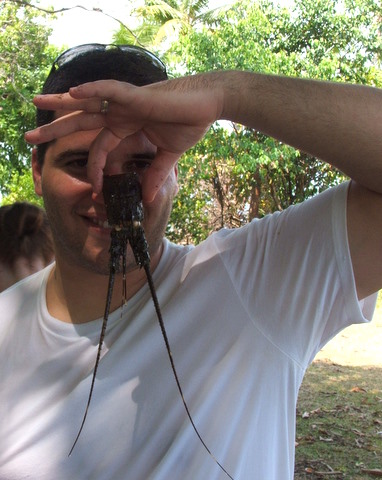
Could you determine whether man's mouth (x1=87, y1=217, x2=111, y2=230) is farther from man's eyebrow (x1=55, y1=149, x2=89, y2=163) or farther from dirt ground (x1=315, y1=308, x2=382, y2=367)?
dirt ground (x1=315, y1=308, x2=382, y2=367)

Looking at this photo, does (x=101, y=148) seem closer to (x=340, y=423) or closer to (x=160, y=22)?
(x=340, y=423)

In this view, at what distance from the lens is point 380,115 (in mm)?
1576

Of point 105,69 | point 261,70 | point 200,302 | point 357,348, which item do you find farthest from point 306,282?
point 261,70

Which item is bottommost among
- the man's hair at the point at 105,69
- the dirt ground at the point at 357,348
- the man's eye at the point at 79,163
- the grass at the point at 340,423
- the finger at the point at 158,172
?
the grass at the point at 340,423

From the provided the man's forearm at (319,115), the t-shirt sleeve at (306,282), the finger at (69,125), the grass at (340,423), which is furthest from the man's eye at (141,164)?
the grass at (340,423)

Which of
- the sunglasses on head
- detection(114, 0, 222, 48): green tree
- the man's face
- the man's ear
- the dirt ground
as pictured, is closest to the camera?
the man's face

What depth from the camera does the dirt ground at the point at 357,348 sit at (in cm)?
864

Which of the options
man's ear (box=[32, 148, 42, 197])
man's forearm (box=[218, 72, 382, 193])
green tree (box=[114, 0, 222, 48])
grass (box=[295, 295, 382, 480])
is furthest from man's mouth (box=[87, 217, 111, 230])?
green tree (box=[114, 0, 222, 48])

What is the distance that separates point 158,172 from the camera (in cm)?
177

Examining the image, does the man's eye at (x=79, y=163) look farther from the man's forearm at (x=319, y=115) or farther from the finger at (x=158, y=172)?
the man's forearm at (x=319, y=115)

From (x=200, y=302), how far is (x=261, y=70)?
10278mm

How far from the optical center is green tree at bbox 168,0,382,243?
1150 centimetres

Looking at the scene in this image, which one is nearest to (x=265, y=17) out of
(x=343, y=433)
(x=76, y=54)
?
(x=343, y=433)

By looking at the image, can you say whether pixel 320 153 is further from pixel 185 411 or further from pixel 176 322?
pixel 185 411
